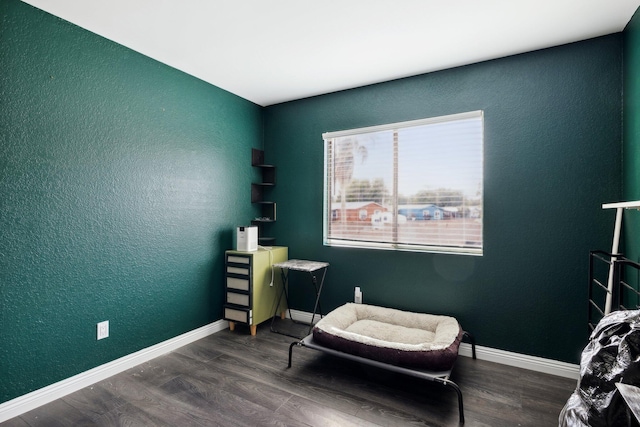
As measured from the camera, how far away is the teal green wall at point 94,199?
1.91m

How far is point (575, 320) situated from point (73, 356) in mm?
3589

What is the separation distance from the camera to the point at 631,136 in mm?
2059

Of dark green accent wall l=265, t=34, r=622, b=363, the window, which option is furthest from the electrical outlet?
dark green accent wall l=265, t=34, r=622, b=363

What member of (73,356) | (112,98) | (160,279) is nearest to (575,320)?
(160,279)

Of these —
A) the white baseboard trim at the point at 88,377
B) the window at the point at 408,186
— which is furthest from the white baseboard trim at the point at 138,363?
the window at the point at 408,186

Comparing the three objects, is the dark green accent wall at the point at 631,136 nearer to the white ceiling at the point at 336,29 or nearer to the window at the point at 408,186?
the white ceiling at the point at 336,29

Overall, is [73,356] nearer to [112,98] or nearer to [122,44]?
[112,98]

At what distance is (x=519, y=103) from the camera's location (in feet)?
8.23

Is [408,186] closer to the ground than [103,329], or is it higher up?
higher up

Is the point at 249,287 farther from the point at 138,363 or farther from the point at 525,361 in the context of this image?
the point at 525,361

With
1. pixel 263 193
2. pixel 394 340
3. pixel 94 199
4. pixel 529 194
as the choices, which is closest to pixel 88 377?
pixel 94 199

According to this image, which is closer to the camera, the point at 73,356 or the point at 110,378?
the point at 73,356

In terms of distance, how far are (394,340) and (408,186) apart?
1384mm

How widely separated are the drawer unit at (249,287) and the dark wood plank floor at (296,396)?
20.5 inches
